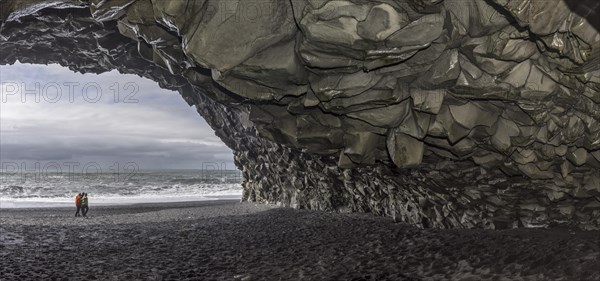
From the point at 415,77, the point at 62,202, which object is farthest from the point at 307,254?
the point at 62,202

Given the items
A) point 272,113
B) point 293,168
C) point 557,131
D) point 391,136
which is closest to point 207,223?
point 293,168

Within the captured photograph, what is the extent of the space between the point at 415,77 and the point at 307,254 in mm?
4733

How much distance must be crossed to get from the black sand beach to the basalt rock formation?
126 centimetres

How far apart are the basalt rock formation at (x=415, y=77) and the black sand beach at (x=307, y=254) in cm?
126

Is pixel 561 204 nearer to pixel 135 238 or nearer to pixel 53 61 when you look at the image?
pixel 135 238

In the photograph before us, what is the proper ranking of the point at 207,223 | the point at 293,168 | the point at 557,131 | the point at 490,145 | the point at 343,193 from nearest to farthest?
the point at 557,131
the point at 490,145
the point at 207,223
the point at 343,193
the point at 293,168

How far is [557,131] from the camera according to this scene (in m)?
8.12

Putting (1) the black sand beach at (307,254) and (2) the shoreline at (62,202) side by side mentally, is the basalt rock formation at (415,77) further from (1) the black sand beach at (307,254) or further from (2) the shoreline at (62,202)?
(2) the shoreline at (62,202)

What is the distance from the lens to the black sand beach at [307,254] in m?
7.45

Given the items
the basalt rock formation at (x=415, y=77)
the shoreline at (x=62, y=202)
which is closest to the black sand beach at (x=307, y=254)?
the basalt rock formation at (x=415, y=77)

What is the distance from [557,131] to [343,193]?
10.2 m

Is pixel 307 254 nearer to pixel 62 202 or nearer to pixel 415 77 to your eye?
pixel 415 77

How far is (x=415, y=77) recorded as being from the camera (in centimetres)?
759

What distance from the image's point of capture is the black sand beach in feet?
24.4
